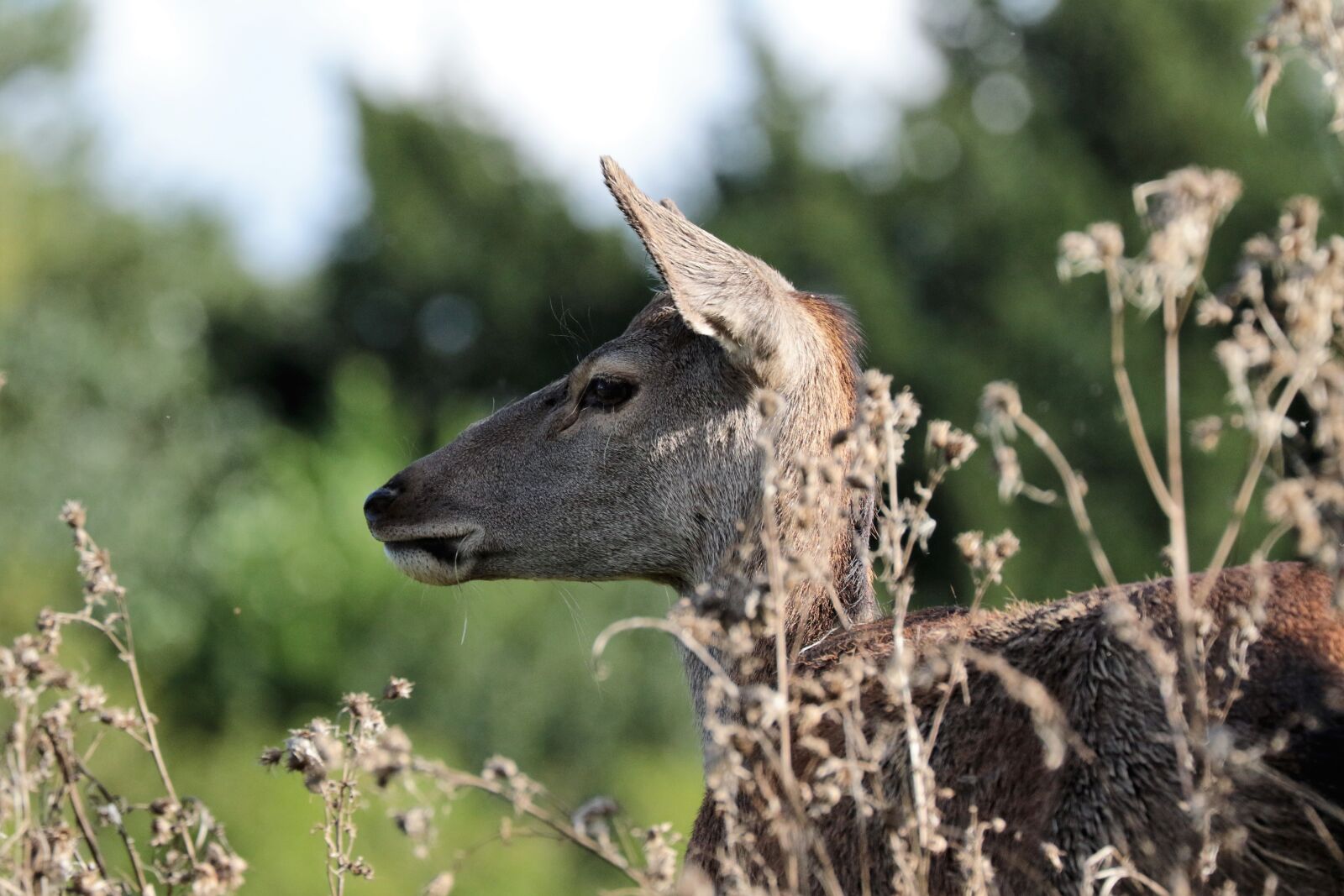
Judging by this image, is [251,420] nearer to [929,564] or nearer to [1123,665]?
[929,564]

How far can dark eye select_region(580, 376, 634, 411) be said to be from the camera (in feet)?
16.8

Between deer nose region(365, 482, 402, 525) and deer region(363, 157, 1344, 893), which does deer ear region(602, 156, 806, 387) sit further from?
deer nose region(365, 482, 402, 525)

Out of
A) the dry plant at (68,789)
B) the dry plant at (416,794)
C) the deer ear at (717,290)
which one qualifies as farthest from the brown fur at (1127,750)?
the dry plant at (68,789)

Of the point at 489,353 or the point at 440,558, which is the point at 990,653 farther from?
the point at 489,353

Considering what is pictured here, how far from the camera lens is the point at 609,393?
5152 millimetres

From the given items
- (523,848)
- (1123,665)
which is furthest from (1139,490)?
(1123,665)

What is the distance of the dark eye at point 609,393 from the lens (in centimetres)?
513

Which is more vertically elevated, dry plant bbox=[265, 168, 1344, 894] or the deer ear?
the deer ear

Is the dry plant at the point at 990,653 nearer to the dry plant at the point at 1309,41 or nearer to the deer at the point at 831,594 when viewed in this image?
the deer at the point at 831,594

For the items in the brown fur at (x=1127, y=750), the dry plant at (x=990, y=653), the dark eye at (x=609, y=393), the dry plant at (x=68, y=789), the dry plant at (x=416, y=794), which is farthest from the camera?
the dark eye at (x=609, y=393)

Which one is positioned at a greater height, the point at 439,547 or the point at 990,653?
the point at 439,547

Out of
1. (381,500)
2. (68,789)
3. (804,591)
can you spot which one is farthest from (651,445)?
(68,789)

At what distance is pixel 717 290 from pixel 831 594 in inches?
53.8

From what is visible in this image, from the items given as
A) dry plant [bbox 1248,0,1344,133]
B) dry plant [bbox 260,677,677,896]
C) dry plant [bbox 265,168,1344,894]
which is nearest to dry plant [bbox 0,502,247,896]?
dry plant [bbox 260,677,677,896]
